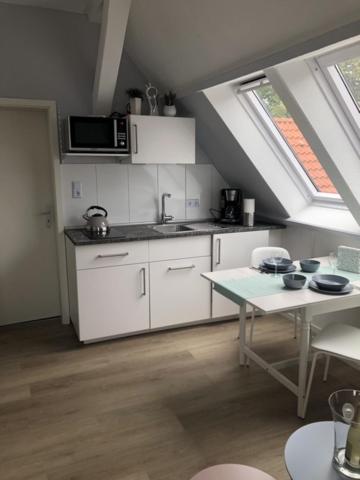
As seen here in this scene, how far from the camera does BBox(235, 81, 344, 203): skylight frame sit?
10.8 feet

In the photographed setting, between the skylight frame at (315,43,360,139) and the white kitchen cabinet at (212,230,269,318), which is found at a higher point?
the skylight frame at (315,43,360,139)

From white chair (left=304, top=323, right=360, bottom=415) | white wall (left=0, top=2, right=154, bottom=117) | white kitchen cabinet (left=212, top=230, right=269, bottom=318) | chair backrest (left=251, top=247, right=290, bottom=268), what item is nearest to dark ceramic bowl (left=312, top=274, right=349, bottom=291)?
white chair (left=304, top=323, right=360, bottom=415)

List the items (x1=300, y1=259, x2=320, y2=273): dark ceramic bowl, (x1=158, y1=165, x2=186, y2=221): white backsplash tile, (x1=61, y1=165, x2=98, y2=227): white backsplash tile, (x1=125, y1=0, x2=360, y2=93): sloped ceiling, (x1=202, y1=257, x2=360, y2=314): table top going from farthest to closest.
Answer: (x1=158, y1=165, x2=186, y2=221): white backsplash tile, (x1=61, y1=165, x2=98, y2=227): white backsplash tile, (x1=300, y1=259, x2=320, y2=273): dark ceramic bowl, (x1=202, y1=257, x2=360, y2=314): table top, (x1=125, y1=0, x2=360, y2=93): sloped ceiling

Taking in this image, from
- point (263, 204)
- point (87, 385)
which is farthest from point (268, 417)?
point (263, 204)

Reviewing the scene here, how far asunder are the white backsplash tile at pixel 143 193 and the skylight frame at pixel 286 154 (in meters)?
1.08

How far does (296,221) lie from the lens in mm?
3580

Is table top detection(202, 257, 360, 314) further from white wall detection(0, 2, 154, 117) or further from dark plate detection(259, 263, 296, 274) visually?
white wall detection(0, 2, 154, 117)

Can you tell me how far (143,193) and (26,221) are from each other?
111 centimetres

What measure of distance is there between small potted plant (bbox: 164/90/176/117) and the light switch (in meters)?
1.00

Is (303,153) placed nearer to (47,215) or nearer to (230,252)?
(230,252)

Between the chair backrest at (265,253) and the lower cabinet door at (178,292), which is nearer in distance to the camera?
the chair backrest at (265,253)

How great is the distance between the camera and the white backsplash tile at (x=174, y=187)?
3.87 meters

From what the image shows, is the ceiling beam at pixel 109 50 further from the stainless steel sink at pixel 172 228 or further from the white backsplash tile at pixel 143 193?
the stainless steel sink at pixel 172 228

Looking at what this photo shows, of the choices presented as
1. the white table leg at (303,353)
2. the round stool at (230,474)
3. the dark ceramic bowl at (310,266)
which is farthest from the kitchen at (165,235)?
the round stool at (230,474)
